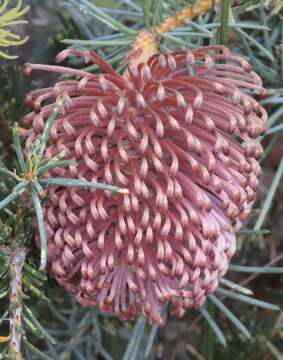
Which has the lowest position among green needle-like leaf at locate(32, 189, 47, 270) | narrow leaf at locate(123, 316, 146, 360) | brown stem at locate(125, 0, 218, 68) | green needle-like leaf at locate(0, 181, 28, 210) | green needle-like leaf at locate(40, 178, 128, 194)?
narrow leaf at locate(123, 316, 146, 360)

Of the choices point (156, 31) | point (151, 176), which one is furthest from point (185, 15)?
point (151, 176)

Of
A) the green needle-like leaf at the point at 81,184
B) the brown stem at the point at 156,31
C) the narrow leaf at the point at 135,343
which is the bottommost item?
the narrow leaf at the point at 135,343

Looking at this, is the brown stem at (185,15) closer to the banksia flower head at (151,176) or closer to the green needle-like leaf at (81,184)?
the banksia flower head at (151,176)

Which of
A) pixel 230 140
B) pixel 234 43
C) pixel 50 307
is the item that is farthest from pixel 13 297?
pixel 234 43

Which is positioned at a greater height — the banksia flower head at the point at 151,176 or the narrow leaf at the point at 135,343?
the banksia flower head at the point at 151,176

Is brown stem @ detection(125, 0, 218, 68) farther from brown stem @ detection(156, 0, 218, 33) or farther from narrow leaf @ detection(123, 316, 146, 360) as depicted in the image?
narrow leaf @ detection(123, 316, 146, 360)

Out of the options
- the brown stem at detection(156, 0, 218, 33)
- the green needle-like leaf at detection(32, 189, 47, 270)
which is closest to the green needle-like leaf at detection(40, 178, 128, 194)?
the green needle-like leaf at detection(32, 189, 47, 270)

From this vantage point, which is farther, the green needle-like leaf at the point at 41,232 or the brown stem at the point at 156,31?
the brown stem at the point at 156,31

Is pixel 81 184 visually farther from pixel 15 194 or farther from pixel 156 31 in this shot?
pixel 156 31

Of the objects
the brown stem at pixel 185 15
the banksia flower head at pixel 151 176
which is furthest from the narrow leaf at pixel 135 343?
the brown stem at pixel 185 15
